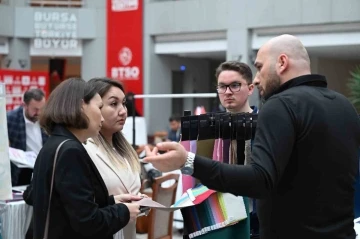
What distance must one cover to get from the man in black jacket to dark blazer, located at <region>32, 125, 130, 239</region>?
0.66 meters

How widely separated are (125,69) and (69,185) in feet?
47.7

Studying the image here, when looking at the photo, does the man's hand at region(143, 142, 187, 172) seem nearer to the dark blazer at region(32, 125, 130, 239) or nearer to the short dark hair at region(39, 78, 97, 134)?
the dark blazer at region(32, 125, 130, 239)

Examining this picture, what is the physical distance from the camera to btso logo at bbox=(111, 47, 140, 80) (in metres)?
16.7

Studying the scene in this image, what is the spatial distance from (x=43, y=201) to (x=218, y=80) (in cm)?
129

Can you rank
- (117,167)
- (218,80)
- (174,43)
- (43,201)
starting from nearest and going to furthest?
(43,201), (117,167), (218,80), (174,43)

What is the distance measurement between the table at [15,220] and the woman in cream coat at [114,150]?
1.76 metres

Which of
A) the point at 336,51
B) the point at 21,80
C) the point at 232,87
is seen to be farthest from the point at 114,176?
the point at 336,51

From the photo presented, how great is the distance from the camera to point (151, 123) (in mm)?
16828

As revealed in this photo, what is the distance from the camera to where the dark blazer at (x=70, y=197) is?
2.38 m

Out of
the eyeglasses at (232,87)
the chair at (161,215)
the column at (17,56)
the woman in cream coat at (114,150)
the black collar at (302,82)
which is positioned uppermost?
the column at (17,56)

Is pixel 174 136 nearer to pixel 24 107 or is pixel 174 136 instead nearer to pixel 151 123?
pixel 151 123

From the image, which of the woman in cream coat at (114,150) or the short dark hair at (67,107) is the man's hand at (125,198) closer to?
the woman in cream coat at (114,150)

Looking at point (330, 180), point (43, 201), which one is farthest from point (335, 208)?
point (43, 201)

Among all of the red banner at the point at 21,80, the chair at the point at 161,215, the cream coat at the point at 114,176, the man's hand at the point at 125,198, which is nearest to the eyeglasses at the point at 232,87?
the cream coat at the point at 114,176
